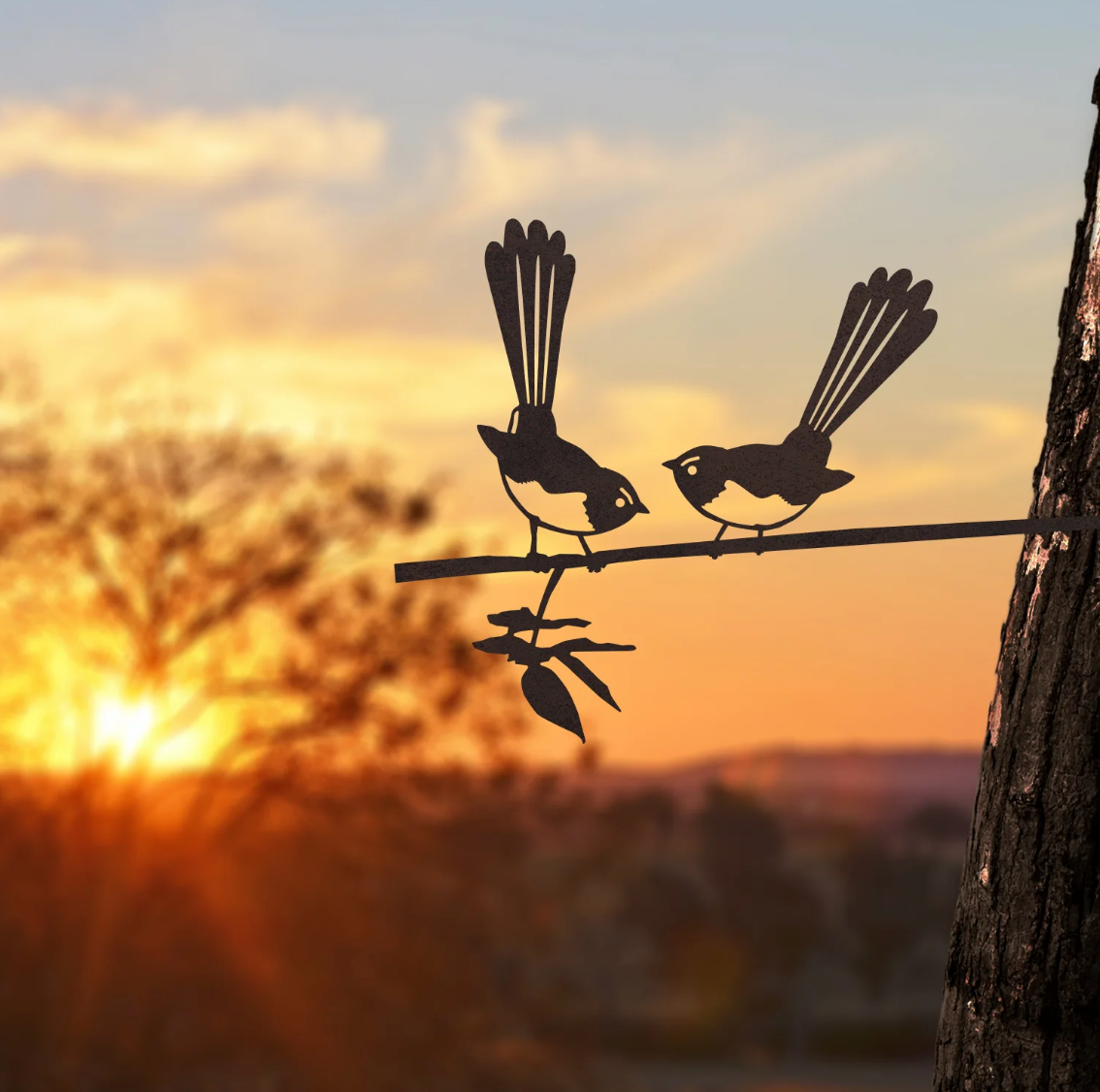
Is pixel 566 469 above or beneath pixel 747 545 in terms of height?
above

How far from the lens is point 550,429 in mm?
1999

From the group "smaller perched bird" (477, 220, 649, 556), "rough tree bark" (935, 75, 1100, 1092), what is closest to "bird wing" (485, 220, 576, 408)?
"smaller perched bird" (477, 220, 649, 556)

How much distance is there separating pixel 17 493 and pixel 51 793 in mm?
3346

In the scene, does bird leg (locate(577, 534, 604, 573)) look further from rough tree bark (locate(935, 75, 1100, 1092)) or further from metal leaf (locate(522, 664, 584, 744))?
rough tree bark (locate(935, 75, 1100, 1092))

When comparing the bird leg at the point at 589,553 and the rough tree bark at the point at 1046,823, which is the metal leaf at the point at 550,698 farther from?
the rough tree bark at the point at 1046,823

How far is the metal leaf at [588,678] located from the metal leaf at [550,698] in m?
0.04

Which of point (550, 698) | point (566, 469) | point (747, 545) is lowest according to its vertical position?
point (550, 698)

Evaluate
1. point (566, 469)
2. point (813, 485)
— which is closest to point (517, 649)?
point (566, 469)

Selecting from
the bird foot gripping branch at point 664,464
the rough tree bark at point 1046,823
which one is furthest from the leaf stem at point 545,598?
the rough tree bark at point 1046,823

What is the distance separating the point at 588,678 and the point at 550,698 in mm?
80

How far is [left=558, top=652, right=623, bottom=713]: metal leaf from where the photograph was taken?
209 cm

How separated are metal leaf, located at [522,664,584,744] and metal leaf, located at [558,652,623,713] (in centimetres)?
4

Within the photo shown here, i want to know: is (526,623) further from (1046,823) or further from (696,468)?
(1046,823)

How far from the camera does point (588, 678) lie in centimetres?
210
